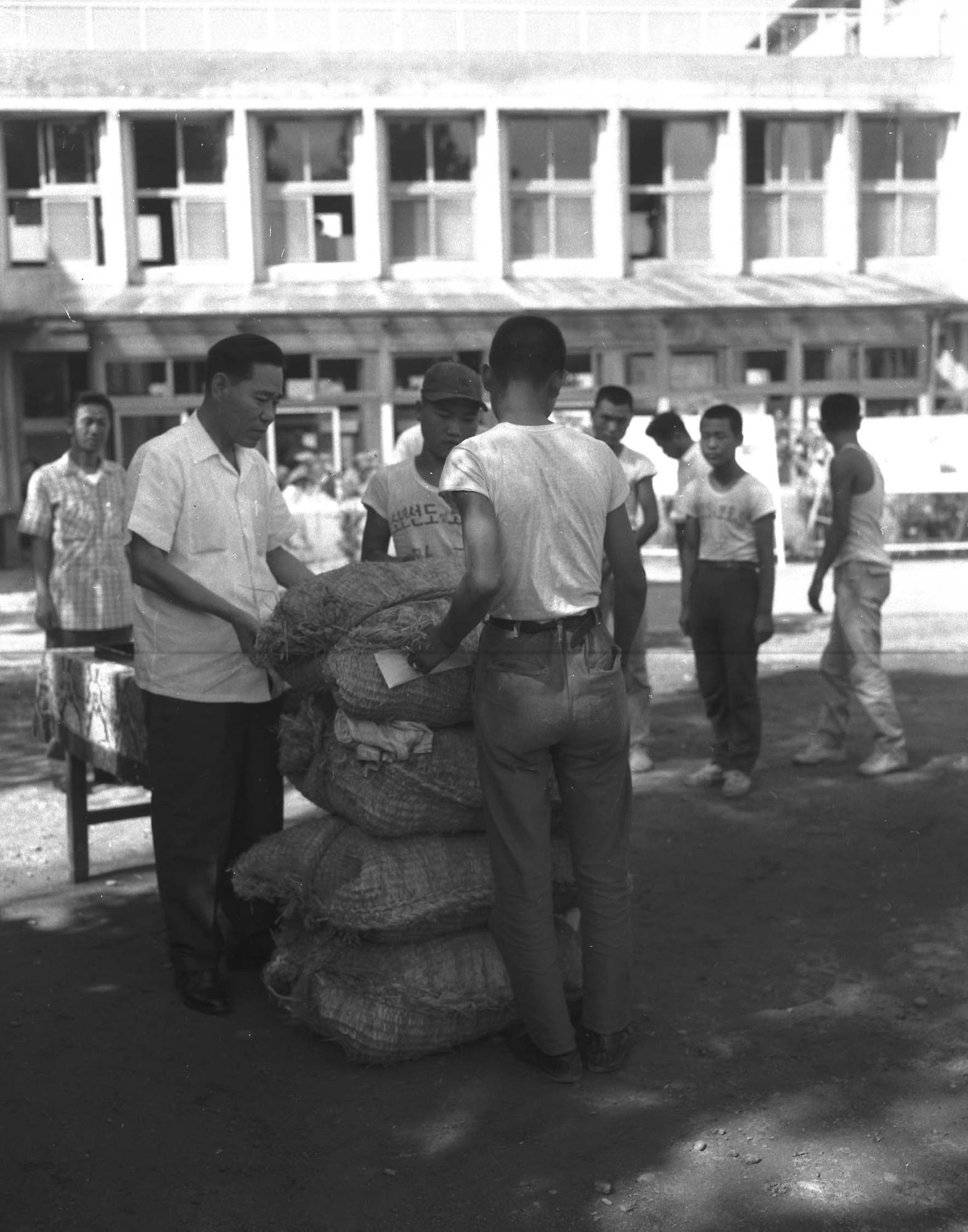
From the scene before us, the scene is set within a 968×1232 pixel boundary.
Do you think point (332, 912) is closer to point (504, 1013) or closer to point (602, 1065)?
point (504, 1013)

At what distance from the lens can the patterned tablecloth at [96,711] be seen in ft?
17.3

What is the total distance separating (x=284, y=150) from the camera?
2280cm

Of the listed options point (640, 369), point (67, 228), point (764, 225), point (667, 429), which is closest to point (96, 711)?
point (667, 429)

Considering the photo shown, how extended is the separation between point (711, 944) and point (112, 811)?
248cm

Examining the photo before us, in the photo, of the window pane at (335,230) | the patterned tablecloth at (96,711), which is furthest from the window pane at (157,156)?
the patterned tablecloth at (96,711)

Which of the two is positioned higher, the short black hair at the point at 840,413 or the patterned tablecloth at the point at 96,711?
the short black hair at the point at 840,413

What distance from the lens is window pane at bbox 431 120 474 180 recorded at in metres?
22.9

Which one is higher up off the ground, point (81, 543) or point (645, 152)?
point (645, 152)

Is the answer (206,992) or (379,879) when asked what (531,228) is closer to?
(206,992)

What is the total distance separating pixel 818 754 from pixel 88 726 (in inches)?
152

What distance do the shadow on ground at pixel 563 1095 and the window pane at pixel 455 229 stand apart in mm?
18626

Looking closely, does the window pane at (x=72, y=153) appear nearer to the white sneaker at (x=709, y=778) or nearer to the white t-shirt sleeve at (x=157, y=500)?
the white sneaker at (x=709, y=778)

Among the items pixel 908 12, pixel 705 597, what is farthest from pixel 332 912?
pixel 908 12

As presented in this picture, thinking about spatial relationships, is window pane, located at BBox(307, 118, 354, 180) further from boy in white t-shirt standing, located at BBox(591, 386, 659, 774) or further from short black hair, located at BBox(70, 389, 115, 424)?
short black hair, located at BBox(70, 389, 115, 424)
